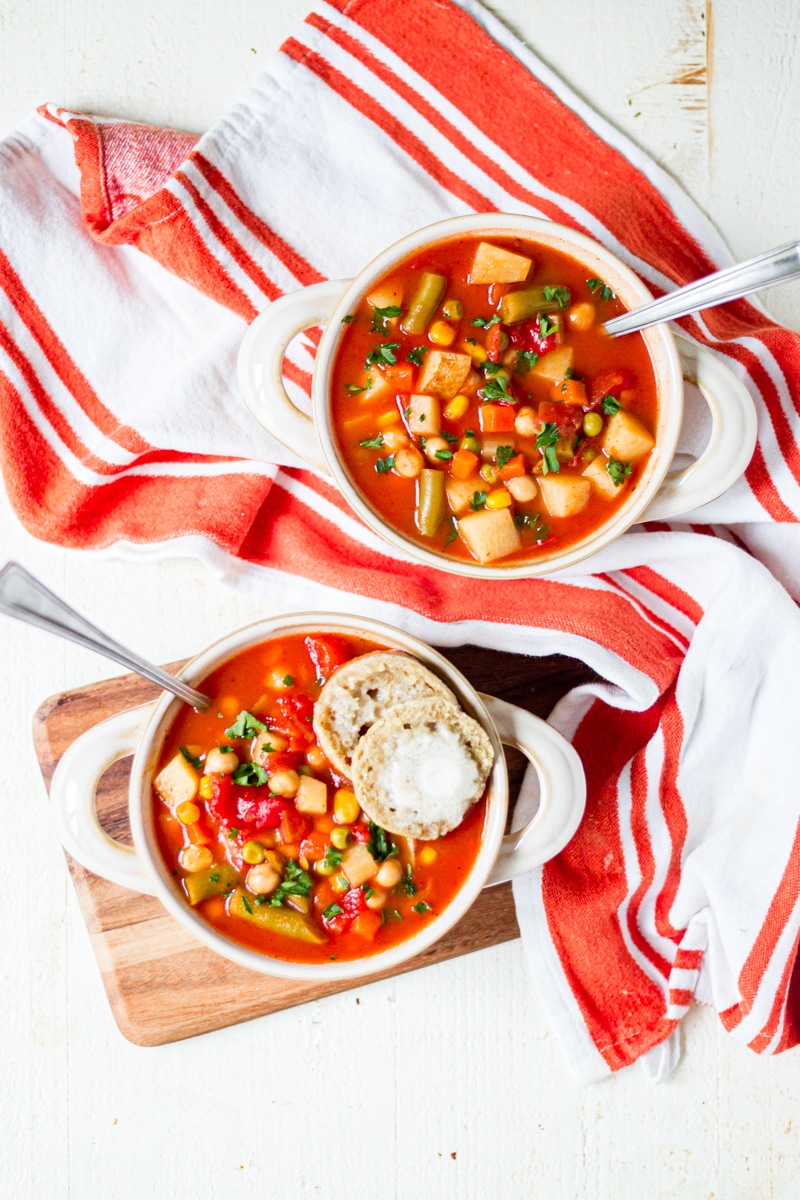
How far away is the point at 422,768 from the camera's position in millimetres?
2605

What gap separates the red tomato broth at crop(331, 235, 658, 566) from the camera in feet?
8.48

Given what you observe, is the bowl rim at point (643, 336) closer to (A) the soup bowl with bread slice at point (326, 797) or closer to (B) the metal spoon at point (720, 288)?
(B) the metal spoon at point (720, 288)

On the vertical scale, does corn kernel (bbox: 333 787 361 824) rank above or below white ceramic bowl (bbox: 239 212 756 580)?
below

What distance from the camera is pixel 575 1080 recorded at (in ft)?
10.4

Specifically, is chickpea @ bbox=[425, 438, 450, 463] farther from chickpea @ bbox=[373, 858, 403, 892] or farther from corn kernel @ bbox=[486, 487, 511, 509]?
chickpea @ bbox=[373, 858, 403, 892]

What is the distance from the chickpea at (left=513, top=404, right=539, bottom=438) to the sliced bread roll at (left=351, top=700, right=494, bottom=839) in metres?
0.73

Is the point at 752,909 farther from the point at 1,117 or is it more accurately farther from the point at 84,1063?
the point at 1,117

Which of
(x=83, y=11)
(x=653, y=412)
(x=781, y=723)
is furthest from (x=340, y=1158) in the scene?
(x=83, y=11)

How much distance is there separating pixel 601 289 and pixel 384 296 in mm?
561

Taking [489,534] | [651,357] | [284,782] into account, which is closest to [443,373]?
[489,534]

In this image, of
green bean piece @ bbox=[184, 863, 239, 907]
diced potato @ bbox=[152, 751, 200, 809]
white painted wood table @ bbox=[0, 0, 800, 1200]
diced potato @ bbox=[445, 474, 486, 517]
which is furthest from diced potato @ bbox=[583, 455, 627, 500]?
green bean piece @ bbox=[184, 863, 239, 907]

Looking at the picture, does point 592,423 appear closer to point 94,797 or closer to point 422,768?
point 422,768

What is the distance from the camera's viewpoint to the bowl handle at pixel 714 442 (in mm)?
2520

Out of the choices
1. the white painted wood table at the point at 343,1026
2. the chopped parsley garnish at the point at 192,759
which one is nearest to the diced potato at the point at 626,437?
the white painted wood table at the point at 343,1026
